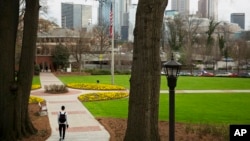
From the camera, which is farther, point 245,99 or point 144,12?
point 245,99

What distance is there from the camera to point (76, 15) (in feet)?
262

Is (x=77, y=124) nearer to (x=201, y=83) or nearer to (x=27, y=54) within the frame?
(x=27, y=54)

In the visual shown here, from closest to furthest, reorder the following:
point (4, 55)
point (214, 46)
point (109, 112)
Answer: point (4, 55) < point (109, 112) < point (214, 46)

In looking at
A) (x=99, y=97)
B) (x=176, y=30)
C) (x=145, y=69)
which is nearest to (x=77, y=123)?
(x=145, y=69)

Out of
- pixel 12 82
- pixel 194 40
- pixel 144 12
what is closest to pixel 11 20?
pixel 12 82

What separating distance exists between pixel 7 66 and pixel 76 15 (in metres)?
68.7

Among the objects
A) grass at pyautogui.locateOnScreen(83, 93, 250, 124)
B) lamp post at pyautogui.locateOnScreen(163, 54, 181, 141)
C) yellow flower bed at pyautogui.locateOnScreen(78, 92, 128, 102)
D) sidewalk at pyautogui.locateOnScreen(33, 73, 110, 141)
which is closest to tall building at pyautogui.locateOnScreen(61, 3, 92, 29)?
yellow flower bed at pyautogui.locateOnScreen(78, 92, 128, 102)

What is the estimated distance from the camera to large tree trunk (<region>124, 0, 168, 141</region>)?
905cm

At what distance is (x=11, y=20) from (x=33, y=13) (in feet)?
4.58

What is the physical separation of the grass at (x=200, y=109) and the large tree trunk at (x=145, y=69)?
311 inches

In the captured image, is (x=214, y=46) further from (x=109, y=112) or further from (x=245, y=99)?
(x=109, y=112)

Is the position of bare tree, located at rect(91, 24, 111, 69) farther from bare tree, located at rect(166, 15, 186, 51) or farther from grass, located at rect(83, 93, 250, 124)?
grass, located at rect(83, 93, 250, 124)

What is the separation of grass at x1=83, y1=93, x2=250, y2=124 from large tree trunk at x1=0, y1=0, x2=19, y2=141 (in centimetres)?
674

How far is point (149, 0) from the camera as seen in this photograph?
8.96 meters
